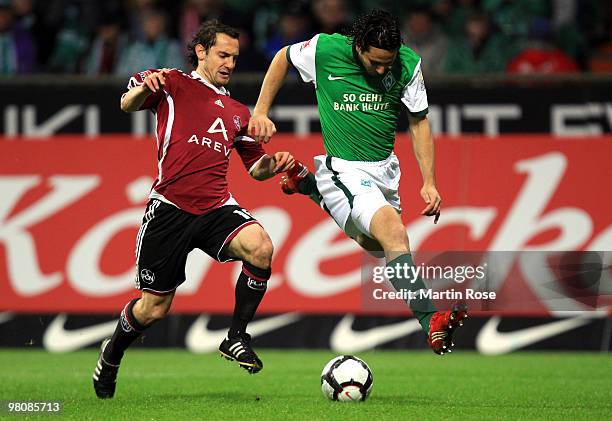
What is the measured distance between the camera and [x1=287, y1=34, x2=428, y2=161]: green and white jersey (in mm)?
8109

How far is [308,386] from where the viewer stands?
895cm

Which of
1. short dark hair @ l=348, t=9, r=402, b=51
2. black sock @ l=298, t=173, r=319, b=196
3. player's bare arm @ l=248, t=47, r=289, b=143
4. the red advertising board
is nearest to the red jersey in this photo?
player's bare arm @ l=248, t=47, r=289, b=143

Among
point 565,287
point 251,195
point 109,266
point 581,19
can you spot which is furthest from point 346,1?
point 565,287

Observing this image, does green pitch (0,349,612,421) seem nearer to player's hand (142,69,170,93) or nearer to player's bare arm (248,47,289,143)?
player's bare arm (248,47,289,143)

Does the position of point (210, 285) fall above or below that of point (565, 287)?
below

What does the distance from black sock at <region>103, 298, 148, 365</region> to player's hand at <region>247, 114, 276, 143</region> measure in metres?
1.42

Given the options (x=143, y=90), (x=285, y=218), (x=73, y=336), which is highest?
(x=143, y=90)

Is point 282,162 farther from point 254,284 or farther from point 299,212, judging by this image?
point 299,212

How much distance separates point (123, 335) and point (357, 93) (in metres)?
2.20

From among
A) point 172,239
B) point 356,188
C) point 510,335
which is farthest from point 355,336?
point 172,239

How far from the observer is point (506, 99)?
11.7m

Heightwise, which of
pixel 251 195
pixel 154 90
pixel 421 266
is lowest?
pixel 251 195

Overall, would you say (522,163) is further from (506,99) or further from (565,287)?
(565,287)

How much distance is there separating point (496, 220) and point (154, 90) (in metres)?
4.84
